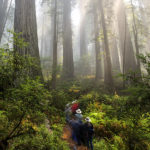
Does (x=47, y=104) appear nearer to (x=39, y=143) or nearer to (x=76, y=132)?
(x=39, y=143)

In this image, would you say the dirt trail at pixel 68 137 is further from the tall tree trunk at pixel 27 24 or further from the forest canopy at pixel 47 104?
the tall tree trunk at pixel 27 24

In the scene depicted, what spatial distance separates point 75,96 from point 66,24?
923 cm

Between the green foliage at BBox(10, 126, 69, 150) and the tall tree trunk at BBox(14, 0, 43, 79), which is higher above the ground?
the tall tree trunk at BBox(14, 0, 43, 79)

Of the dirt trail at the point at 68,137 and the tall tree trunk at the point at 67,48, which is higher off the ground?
the tall tree trunk at the point at 67,48

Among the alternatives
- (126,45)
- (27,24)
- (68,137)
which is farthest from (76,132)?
(126,45)

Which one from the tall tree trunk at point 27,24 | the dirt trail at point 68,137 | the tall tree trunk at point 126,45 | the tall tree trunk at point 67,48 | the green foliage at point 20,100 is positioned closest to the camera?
the green foliage at point 20,100

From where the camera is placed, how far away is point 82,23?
20.7 metres

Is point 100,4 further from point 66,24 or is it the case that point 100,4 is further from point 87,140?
point 87,140

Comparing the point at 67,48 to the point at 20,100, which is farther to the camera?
the point at 67,48

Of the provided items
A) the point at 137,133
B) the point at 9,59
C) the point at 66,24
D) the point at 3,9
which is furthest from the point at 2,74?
the point at 3,9

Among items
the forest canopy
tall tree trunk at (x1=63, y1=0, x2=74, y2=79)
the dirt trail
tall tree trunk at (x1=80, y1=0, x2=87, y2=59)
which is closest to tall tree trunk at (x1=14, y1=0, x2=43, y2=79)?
the forest canopy

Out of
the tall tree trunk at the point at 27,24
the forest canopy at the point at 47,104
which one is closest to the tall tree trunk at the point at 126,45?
the forest canopy at the point at 47,104

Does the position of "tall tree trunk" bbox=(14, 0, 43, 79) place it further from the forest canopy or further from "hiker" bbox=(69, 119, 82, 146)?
"hiker" bbox=(69, 119, 82, 146)

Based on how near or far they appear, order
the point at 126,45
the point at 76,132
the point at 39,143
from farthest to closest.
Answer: the point at 126,45
the point at 76,132
the point at 39,143
